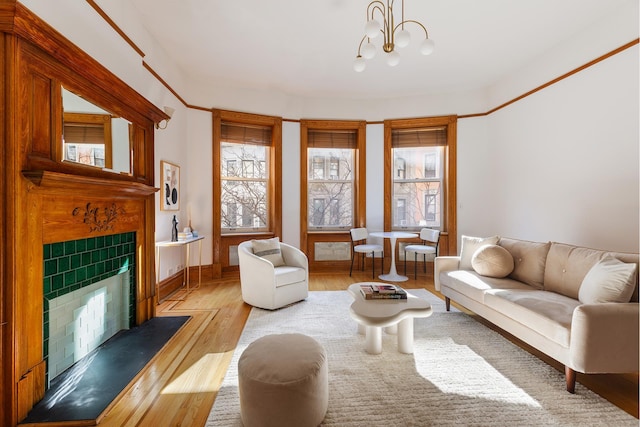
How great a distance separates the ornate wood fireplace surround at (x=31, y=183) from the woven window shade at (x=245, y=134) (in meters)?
2.62

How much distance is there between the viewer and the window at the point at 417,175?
525 centimetres

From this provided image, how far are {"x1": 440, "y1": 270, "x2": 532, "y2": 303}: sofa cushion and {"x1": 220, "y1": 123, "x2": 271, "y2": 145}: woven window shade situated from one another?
3667 millimetres

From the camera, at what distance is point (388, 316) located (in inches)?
85.7

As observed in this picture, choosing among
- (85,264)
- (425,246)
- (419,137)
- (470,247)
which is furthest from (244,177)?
(470,247)

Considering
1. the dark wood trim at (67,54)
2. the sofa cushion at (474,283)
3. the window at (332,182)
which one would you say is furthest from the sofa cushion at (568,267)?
the dark wood trim at (67,54)

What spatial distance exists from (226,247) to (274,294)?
187 cm

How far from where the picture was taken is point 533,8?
2920mm

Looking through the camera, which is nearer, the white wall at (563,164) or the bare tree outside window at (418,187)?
the white wall at (563,164)

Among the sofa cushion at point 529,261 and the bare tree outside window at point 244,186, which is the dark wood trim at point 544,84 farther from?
the sofa cushion at point 529,261

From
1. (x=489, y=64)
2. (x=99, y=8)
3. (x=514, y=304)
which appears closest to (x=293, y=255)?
(x=514, y=304)

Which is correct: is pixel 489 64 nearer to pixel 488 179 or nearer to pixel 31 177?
pixel 488 179

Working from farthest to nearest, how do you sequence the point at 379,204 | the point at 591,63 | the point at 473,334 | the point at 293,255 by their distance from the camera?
the point at 379,204
the point at 293,255
the point at 591,63
the point at 473,334

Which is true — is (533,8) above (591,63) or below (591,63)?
above

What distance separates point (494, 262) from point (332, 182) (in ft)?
10.3
